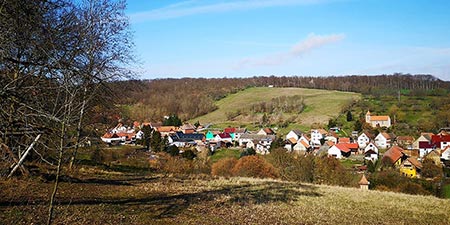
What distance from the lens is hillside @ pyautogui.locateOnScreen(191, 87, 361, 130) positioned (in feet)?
341

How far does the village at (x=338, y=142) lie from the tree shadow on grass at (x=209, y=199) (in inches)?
1590

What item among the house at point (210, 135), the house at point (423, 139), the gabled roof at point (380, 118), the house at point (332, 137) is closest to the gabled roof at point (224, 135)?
the house at point (210, 135)

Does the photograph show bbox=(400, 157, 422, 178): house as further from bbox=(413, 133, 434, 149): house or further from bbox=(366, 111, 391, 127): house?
bbox=(366, 111, 391, 127): house

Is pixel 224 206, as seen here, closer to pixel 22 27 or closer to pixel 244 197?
pixel 244 197

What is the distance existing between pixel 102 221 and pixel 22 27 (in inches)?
170

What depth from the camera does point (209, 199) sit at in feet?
41.0

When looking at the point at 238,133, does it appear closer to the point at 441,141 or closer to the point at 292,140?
the point at 292,140

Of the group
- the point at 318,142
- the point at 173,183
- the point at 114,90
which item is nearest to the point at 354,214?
the point at 173,183

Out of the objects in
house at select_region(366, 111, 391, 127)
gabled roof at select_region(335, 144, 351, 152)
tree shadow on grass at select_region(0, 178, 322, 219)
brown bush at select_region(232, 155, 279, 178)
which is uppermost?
tree shadow on grass at select_region(0, 178, 322, 219)

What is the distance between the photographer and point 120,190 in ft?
40.4

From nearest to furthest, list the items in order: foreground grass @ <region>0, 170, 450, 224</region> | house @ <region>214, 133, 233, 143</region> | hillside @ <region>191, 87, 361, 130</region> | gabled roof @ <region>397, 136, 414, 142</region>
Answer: foreground grass @ <region>0, 170, 450, 224</region>
gabled roof @ <region>397, 136, 414, 142</region>
house @ <region>214, 133, 233, 143</region>
hillside @ <region>191, 87, 361, 130</region>

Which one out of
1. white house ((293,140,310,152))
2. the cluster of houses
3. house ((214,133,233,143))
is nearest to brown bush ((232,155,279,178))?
the cluster of houses

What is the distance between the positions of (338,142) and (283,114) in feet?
95.8

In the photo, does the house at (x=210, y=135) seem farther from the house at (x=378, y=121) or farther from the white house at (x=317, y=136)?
the house at (x=378, y=121)
